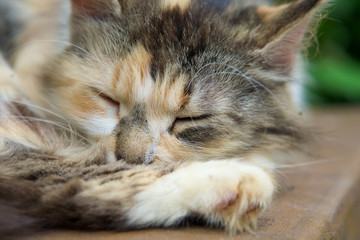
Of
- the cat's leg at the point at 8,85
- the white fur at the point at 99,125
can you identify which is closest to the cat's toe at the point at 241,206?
the white fur at the point at 99,125

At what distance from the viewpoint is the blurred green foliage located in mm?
4184

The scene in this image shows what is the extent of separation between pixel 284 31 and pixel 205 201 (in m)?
0.67

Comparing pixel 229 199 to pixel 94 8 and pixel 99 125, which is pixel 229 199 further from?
pixel 94 8

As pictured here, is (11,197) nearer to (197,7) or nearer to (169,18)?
(169,18)

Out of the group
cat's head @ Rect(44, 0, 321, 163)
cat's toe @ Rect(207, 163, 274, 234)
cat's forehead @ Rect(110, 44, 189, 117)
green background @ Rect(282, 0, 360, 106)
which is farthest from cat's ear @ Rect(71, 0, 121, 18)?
green background @ Rect(282, 0, 360, 106)

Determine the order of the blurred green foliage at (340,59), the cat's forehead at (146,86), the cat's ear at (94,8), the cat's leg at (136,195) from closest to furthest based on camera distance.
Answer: the cat's leg at (136,195)
the cat's forehead at (146,86)
the cat's ear at (94,8)
the blurred green foliage at (340,59)

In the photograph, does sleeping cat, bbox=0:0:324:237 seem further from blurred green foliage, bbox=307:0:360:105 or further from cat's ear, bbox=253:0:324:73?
blurred green foliage, bbox=307:0:360:105

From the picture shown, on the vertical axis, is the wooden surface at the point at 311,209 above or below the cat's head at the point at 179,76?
below

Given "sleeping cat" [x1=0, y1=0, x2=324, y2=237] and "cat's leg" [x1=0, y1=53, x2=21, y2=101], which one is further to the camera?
"cat's leg" [x1=0, y1=53, x2=21, y2=101]

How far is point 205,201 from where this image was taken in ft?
3.46

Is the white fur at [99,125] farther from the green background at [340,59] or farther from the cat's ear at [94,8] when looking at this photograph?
the green background at [340,59]

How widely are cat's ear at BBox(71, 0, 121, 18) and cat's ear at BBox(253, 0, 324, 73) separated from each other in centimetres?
48

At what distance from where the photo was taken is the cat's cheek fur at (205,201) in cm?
105

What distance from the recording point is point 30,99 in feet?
5.34
